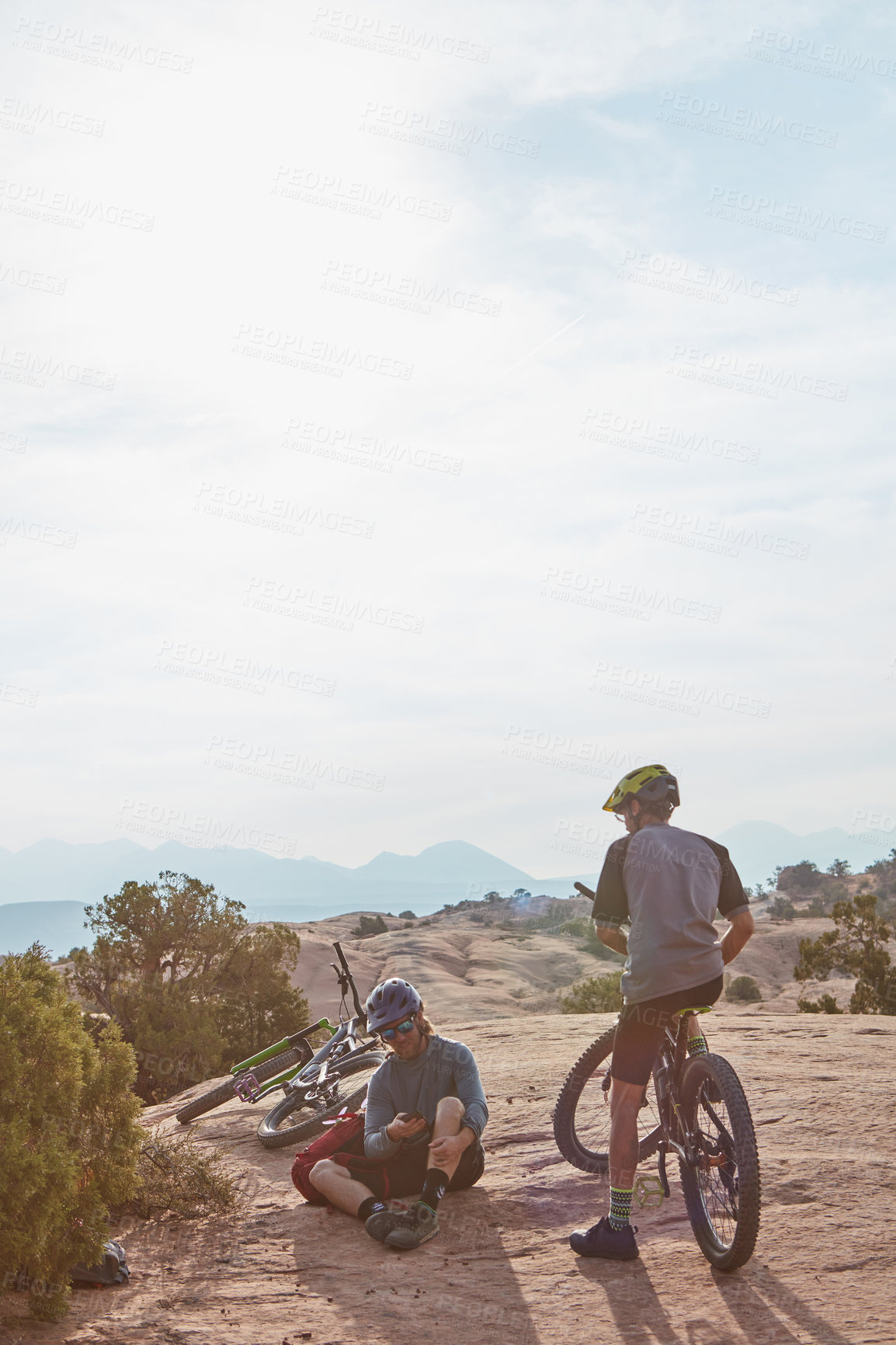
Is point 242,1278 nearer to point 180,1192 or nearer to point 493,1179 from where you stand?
point 180,1192

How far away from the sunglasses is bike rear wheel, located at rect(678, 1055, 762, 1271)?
5.45 ft

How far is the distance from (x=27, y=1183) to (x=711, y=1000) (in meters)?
3.37

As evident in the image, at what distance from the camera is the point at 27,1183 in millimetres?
4281

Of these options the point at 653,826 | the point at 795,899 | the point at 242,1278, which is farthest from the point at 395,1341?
the point at 795,899

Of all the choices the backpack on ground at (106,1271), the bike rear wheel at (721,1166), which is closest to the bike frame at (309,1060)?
the backpack on ground at (106,1271)

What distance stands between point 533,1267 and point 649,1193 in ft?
2.40

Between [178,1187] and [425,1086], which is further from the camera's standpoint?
[178,1187]

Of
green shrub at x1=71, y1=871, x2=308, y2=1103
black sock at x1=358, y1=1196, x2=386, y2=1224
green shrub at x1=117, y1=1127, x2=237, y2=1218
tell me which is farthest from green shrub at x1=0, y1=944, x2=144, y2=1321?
green shrub at x1=71, y1=871, x2=308, y2=1103

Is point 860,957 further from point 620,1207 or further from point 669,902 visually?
point 669,902

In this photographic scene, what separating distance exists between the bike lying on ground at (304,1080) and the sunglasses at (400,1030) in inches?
93.1

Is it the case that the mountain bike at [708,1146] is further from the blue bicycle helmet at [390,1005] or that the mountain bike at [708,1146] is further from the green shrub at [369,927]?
the green shrub at [369,927]

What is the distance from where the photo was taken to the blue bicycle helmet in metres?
5.71

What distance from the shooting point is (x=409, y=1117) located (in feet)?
18.5

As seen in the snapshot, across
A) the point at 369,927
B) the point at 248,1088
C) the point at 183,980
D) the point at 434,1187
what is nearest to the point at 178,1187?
the point at 434,1187
